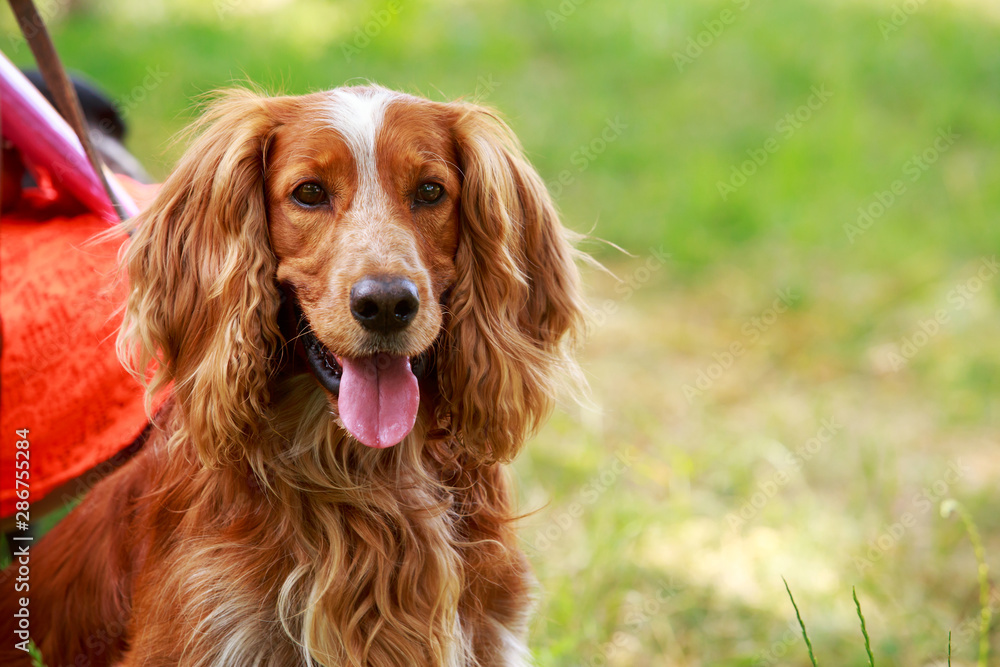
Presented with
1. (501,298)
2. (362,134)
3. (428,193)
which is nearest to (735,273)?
(501,298)

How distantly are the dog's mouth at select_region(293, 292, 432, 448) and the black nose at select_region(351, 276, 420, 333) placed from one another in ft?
0.47

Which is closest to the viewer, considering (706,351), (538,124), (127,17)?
(706,351)

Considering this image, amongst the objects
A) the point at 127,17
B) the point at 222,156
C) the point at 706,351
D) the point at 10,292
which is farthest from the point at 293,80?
the point at 222,156

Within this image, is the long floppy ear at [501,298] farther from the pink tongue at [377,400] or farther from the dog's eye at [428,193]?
→ the pink tongue at [377,400]

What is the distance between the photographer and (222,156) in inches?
93.1

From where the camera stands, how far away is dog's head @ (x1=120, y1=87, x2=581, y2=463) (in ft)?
7.41

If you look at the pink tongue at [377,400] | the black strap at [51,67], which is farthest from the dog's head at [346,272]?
the black strap at [51,67]

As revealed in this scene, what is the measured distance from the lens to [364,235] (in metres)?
2.24

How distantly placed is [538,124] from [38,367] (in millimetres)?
6003

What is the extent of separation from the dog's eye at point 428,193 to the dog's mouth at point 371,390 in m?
0.41

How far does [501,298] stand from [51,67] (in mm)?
1555

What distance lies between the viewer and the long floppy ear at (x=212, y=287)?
2.29m

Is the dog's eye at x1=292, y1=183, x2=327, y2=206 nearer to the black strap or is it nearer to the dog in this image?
the dog

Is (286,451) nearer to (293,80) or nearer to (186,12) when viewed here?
(293,80)
